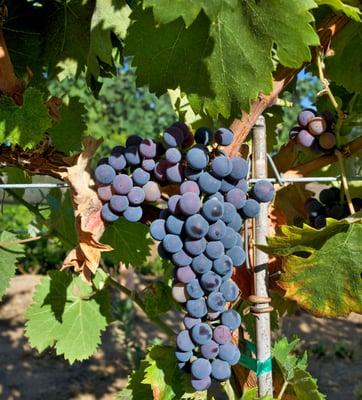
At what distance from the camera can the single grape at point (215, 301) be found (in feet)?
3.03

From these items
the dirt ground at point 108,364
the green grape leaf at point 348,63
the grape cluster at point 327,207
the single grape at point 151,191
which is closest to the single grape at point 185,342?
the single grape at point 151,191

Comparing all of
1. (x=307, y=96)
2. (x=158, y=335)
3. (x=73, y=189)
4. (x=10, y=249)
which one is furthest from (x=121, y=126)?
(x=73, y=189)

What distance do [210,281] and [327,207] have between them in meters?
0.33

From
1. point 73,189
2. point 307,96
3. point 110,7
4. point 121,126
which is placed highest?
point 110,7

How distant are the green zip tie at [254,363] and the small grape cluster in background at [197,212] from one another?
84 millimetres

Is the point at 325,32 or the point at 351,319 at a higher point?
the point at 325,32

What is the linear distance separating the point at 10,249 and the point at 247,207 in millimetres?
656

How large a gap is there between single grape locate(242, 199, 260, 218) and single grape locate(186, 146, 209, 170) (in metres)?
0.10

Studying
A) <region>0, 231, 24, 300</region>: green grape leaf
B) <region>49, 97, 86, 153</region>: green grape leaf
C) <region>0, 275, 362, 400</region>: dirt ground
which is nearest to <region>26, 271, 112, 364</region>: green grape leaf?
<region>0, 231, 24, 300</region>: green grape leaf

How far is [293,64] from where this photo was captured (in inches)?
34.7

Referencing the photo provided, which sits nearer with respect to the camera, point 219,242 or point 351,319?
point 219,242

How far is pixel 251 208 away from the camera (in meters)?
0.94

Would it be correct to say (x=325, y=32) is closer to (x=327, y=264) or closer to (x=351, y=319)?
(x=327, y=264)

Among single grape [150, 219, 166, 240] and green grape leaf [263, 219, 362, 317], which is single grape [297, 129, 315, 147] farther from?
single grape [150, 219, 166, 240]
